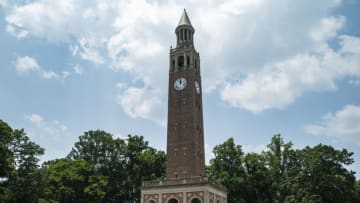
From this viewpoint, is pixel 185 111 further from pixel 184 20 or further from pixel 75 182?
pixel 75 182

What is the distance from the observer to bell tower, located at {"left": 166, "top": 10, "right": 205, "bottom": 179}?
5078 centimetres

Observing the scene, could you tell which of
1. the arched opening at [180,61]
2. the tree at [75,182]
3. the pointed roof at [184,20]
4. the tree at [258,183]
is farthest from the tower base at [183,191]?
the pointed roof at [184,20]

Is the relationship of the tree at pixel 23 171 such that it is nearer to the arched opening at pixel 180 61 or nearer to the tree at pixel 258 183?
the arched opening at pixel 180 61

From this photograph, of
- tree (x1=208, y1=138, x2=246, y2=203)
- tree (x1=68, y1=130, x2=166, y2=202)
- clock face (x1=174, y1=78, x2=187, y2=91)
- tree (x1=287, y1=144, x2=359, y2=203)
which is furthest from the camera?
tree (x1=68, y1=130, x2=166, y2=202)

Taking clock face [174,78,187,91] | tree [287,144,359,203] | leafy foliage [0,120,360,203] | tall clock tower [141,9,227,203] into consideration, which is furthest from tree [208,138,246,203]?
clock face [174,78,187,91]

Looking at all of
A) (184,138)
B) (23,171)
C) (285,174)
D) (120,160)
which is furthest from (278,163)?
(23,171)

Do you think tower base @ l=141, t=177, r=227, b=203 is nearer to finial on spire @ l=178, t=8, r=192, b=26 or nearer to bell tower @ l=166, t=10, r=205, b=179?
bell tower @ l=166, t=10, r=205, b=179

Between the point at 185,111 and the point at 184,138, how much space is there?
14.0 ft

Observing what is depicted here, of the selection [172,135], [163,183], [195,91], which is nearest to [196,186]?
[163,183]

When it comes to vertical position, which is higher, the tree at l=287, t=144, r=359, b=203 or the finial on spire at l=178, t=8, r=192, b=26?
the finial on spire at l=178, t=8, r=192, b=26

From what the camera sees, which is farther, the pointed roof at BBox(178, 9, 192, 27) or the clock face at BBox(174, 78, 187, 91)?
the pointed roof at BBox(178, 9, 192, 27)

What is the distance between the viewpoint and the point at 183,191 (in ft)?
155

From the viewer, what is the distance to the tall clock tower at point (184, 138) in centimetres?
4728

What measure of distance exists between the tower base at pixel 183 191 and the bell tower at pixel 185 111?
2383mm
